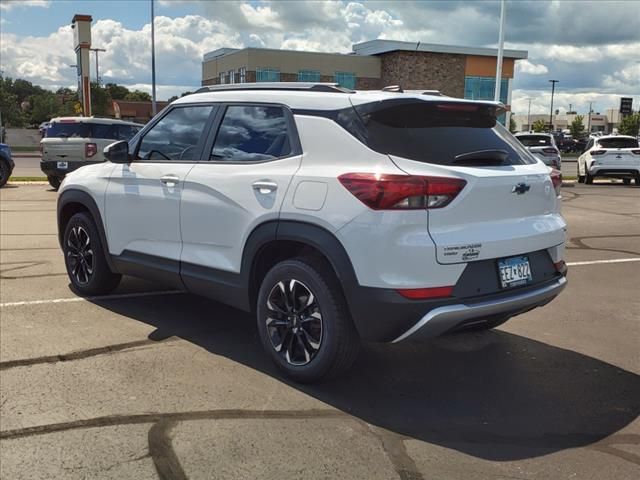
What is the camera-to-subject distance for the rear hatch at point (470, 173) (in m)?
3.66

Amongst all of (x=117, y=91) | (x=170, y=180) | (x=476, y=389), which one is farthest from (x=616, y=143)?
(x=117, y=91)

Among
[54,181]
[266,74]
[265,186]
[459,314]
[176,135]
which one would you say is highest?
[266,74]

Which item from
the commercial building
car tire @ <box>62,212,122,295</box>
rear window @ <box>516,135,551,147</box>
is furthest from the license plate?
the commercial building

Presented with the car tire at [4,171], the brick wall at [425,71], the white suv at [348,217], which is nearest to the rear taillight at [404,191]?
the white suv at [348,217]

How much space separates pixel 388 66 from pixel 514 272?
4982 centimetres

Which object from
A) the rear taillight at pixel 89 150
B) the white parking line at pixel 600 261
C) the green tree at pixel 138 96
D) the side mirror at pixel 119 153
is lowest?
the white parking line at pixel 600 261

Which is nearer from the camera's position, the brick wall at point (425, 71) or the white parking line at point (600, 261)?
the white parking line at point (600, 261)

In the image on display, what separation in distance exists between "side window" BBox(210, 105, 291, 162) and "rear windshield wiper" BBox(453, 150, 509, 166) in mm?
1079

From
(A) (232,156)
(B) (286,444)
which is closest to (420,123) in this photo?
(A) (232,156)

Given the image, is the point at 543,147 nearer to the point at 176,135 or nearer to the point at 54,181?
the point at 54,181

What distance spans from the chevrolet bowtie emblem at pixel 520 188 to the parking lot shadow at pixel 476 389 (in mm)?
1230

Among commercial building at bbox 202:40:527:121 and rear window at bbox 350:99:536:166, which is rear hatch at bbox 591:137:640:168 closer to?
rear window at bbox 350:99:536:166

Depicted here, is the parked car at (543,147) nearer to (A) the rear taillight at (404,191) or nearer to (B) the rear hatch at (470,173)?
(B) the rear hatch at (470,173)

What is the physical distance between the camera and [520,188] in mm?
4004
